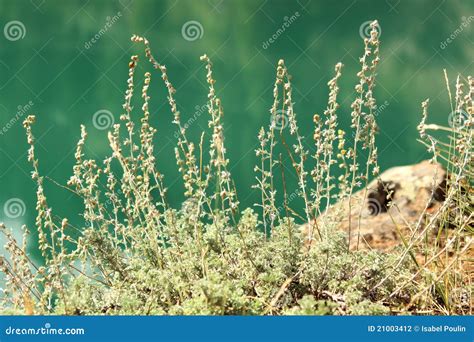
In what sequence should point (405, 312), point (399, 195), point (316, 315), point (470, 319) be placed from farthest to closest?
point (399, 195), point (405, 312), point (470, 319), point (316, 315)

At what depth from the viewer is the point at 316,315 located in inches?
105

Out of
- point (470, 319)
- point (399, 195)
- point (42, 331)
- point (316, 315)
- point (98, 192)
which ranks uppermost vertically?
point (399, 195)

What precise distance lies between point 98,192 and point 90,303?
0.60 metres

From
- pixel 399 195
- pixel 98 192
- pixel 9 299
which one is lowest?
pixel 9 299

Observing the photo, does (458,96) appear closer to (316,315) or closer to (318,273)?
(318,273)

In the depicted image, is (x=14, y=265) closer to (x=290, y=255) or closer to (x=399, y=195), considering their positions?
(x=290, y=255)

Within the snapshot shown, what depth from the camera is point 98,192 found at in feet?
11.9

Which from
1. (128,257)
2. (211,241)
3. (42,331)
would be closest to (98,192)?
(128,257)

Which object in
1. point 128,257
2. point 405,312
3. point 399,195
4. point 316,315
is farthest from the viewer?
point 399,195

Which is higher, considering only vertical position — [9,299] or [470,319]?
[470,319]

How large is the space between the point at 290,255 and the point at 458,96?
1120mm

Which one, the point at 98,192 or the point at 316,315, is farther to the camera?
the point at 98,192

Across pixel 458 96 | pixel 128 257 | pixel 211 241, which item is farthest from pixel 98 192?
pixel 458 96

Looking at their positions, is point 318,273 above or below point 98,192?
above
